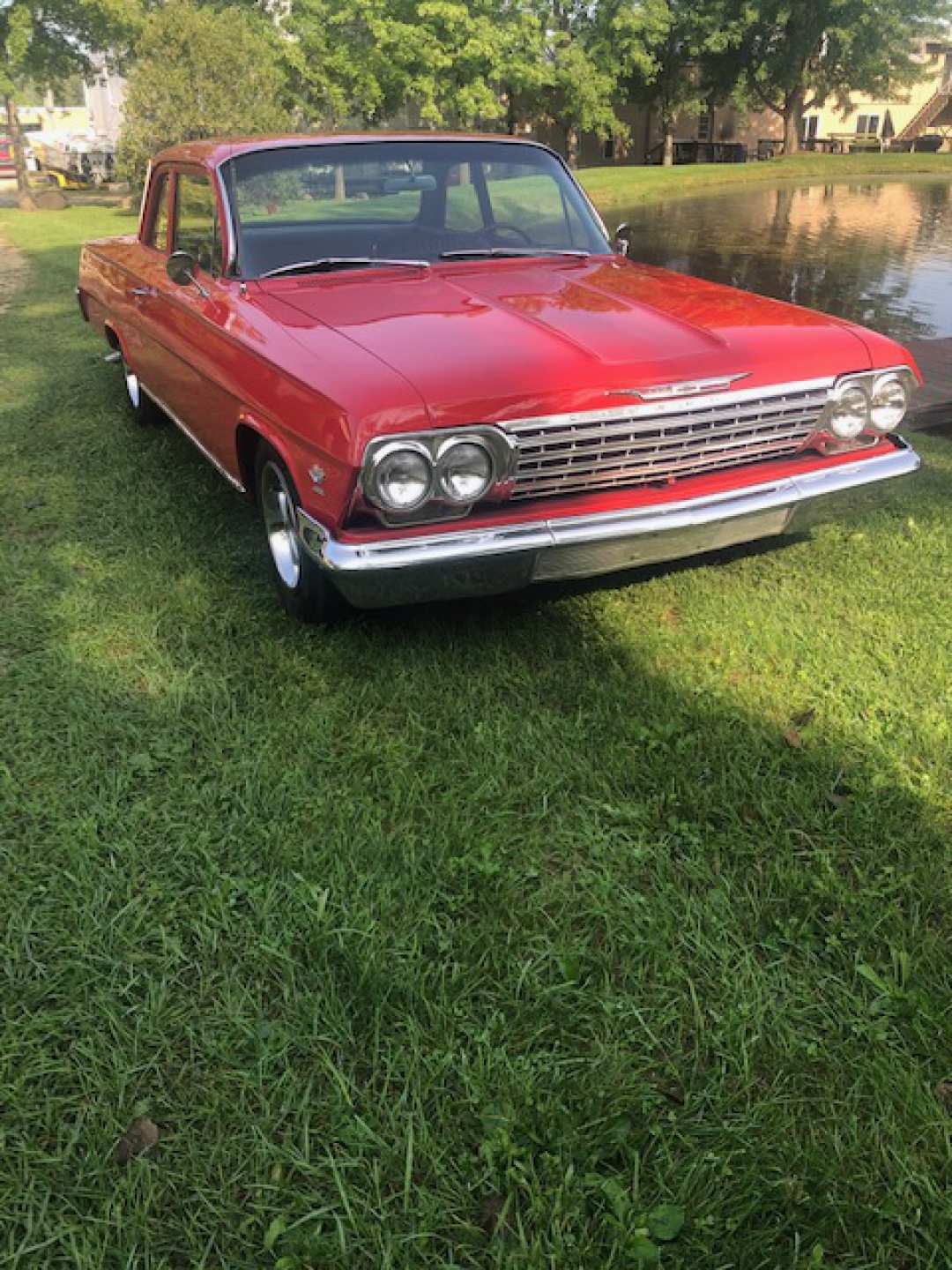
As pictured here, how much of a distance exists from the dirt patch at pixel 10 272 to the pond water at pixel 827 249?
8.20 meters

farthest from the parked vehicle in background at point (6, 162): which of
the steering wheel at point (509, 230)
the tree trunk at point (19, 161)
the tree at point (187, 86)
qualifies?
the steering wheel at point (509, 230)

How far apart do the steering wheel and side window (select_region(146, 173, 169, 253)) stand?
5.48ft

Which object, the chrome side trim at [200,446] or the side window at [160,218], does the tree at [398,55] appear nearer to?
the side window at [160,218]

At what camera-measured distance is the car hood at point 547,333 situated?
9.34 feet

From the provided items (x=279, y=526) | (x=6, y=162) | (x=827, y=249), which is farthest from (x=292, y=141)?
(x=6, y=162)

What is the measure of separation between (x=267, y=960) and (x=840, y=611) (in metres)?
2.47

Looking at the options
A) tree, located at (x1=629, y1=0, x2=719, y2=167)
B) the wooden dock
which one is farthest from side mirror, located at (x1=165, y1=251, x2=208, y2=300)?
tree, located at (x1=629, y1=0, x2=719, y2=167)

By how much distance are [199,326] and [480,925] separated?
2716 millimetres

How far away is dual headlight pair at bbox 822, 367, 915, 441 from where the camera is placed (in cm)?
342

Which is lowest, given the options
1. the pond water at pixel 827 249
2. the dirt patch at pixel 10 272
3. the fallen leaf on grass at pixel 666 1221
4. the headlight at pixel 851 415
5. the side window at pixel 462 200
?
the dirt patch at pixel 10 272

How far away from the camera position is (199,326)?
3.87m

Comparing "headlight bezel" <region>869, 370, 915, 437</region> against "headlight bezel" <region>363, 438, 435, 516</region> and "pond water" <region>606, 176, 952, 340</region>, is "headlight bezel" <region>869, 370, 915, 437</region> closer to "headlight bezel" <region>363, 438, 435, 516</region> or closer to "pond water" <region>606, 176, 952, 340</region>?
"headlight bezel" <region>363, 438, 435, 516</region>

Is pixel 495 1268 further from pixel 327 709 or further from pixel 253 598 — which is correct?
pixel 253 598

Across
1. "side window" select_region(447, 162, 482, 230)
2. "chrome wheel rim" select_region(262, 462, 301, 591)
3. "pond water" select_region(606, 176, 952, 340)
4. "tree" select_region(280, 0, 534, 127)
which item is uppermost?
"tree" select_region(280, 0, 534, 127)
